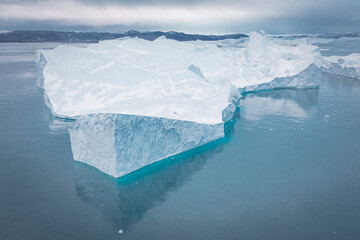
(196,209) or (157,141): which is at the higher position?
(157,141)

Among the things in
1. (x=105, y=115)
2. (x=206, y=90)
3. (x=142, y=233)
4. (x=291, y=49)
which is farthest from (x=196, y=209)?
(x=291, y=49)

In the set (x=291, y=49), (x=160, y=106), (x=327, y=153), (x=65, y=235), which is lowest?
(x=65, y=235)

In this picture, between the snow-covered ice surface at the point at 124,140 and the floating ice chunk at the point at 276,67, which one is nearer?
the snow-covered ice surface at the point at 124,140

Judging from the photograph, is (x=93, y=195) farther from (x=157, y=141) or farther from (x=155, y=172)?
(x=157, y=141)

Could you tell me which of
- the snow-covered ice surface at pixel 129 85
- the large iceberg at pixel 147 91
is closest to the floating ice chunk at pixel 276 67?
the large iceberg at pixel 147 91

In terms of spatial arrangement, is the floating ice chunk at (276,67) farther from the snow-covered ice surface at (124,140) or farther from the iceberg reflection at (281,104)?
the snow-covered ice surface at (124,140)

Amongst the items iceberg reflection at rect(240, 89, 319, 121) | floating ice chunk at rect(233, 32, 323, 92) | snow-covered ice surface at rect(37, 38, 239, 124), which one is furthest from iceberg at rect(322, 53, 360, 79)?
snow-covered ice surface at rect(37, 38, 239, 124)
